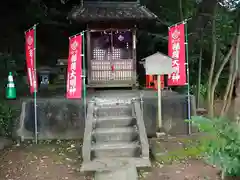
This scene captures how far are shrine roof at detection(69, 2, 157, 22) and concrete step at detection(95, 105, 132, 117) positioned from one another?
419 cm

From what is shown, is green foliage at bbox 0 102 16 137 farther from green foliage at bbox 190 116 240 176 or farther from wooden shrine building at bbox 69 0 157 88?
green foliage at bbox 190 116 240 176

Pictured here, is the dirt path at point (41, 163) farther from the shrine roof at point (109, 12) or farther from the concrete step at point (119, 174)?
the shrine roof at point (109, 12)

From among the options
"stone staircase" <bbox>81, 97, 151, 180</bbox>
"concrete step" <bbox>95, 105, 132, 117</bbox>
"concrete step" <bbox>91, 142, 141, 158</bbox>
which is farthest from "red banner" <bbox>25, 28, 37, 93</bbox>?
"concrete step" <bbox>91, 142, 141, 158</bbox>

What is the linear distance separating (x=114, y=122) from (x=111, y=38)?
226 inches

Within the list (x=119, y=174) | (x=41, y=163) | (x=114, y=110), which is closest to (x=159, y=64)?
(x=114, y=110)

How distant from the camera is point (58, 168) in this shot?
6.17 metres

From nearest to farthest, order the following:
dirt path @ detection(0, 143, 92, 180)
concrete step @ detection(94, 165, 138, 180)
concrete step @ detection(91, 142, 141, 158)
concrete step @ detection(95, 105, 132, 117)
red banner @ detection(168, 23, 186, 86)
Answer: concrete step @ detection(94, 165, 138, 180)
dirt path @ detection(0, 143, 92, 180)
concrete step @ detection(91, 142, 141, 158)
concrete step @ detection(95, 105, 132, 117)
red banner @ detection(168, 23, 186, 86)

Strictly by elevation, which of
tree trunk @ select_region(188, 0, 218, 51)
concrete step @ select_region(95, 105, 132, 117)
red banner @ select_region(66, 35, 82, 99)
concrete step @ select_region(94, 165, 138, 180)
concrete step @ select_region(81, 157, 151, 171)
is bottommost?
concrete step @ select_region(94, 165, 138, 180)

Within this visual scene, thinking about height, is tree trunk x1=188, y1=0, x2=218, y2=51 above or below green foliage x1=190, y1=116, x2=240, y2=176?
above

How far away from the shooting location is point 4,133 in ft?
27.9

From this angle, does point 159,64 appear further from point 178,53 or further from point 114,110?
point 114,110

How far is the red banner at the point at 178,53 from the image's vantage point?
839cm

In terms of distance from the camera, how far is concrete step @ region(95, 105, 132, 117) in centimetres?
793

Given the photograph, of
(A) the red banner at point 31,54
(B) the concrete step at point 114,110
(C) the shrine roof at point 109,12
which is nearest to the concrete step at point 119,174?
(B) the concrete step at point 114,110
